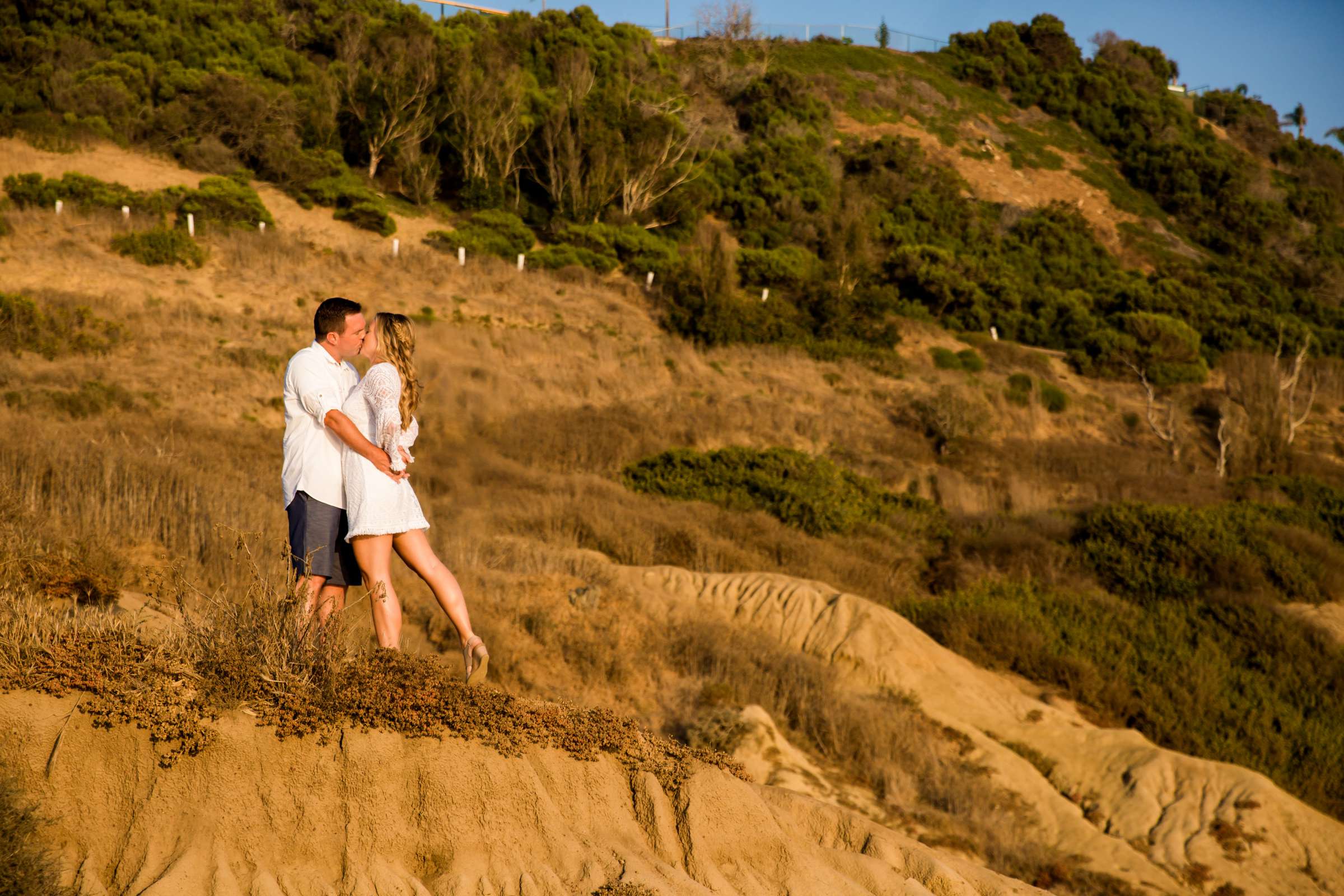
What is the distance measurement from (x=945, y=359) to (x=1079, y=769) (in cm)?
2278

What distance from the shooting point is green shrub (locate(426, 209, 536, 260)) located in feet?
98.0

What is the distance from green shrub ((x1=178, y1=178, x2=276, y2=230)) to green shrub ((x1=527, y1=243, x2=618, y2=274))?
24.7 ft

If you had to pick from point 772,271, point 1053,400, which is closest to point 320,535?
point 1053,400

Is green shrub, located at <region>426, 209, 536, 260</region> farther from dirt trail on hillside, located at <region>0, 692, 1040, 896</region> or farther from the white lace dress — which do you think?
dirt trail on hillside, located at <region>0, 692, 1040, 896</region>

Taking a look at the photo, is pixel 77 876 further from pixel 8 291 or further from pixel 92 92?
pixel 92 92

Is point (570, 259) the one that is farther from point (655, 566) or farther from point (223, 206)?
point (655, 566)

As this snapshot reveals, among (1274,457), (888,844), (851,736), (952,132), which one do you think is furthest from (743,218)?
(888,844)

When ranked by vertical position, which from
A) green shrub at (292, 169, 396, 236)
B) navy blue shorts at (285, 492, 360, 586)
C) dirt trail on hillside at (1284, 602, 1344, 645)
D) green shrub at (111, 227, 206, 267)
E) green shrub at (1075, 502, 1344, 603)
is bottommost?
dirt trail on hillside at (1284, 602, 1344, 645)

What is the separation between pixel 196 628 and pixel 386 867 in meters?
1.05

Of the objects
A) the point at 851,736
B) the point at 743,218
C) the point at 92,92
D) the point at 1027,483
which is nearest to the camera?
the point at 851,736

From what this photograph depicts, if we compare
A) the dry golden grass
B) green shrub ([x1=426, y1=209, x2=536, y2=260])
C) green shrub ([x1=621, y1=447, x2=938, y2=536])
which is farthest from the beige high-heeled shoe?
green shrub ([x1=426, y1=209, x2=536, y2=260])

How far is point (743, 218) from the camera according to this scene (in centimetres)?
3888

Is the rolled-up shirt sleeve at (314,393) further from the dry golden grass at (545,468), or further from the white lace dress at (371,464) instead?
the dry golden grass at (545,468)

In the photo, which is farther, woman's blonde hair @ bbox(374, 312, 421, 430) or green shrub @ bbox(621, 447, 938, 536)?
green shrub @ bbox(621, 447, 938, 536)
